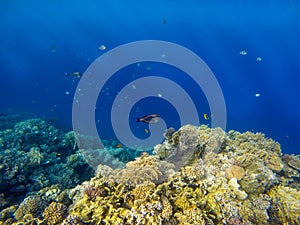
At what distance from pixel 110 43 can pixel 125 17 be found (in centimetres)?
1063

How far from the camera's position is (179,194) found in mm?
3248

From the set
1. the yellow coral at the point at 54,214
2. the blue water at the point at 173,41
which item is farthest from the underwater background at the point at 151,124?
the blue water at the point at 173,41

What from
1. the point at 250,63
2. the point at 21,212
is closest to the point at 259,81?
the point at 250,63

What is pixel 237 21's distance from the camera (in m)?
44.5

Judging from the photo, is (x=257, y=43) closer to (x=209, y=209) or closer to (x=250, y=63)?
(x=250, y=63)

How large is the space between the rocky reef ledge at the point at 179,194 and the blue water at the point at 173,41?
92.9ft

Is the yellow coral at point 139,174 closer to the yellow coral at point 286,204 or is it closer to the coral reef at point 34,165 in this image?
the yellow coral at point 286,204

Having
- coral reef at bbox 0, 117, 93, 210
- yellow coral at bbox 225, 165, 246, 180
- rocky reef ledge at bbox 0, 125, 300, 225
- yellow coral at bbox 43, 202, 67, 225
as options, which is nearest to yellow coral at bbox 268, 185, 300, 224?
rocky reef ledge at bbox 0, 125, 300, 225

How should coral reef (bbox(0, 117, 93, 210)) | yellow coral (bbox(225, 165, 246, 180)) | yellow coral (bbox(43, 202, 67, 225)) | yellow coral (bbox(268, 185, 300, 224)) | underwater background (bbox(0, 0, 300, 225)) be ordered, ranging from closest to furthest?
yellow coral (bbox(43, 202, 67, 225)) < underwater background (bbox(0, 0, 300, 225)) < yellow coral (bbox(268, 185, 300, 224)) < yellow coral (bbox(225, 165, 246, 180)) < coral reef (bbox(0, 117, 93, 210))

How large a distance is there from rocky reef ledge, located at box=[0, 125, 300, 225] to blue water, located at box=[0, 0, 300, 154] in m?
28.3

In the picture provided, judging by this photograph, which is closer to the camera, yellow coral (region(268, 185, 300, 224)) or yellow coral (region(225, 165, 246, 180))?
yellow coral (region(268, 185, 300, 224))

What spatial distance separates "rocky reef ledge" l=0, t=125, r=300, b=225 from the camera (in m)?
2.97

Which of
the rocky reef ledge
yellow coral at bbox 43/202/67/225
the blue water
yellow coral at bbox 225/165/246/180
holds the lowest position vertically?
yellow coral at bbox 43/202/67/225

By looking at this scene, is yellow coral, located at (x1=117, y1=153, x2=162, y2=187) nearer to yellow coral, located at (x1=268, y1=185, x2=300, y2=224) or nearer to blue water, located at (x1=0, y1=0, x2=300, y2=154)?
yellow coral, located at (x1=268, y1=185, x2=300, y2=224)
